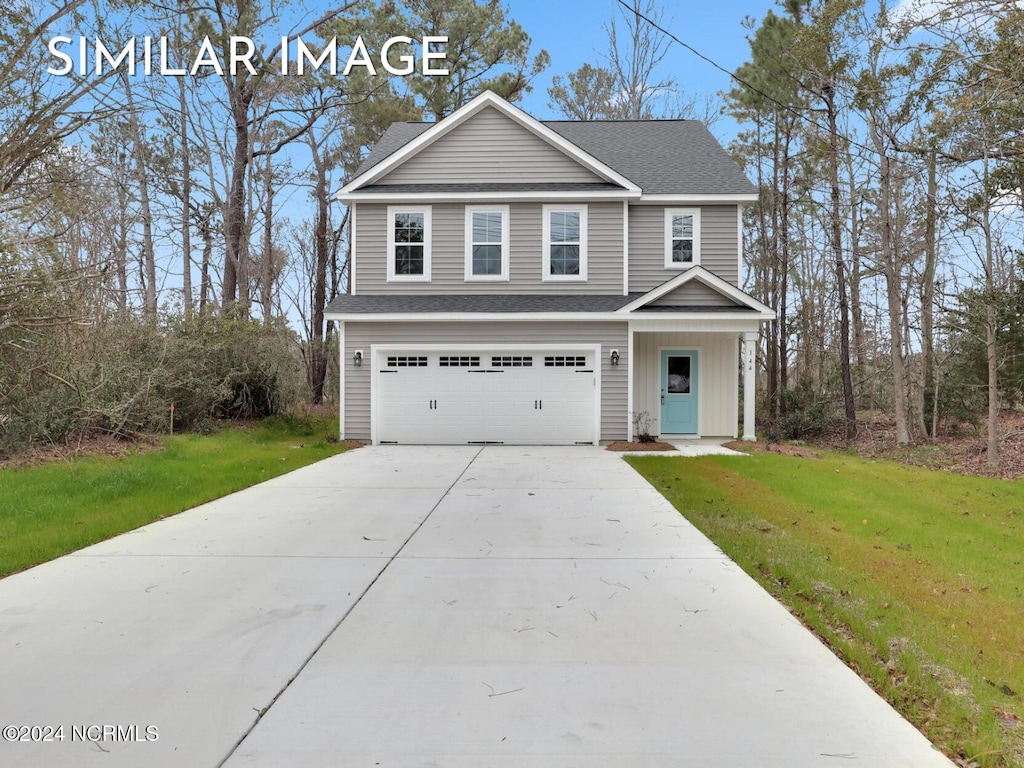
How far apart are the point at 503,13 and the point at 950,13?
1840 cm

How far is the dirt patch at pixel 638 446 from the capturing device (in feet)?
41.4

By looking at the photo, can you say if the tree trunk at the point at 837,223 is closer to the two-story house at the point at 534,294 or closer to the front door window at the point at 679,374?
the two-story house at the point at 534,294

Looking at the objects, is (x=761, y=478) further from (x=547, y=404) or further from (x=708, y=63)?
(x=708, y=63)

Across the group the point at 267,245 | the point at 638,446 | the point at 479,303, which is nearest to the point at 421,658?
the point at 638,446

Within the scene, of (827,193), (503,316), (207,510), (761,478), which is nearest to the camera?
(207,510)

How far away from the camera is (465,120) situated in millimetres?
→ 14492

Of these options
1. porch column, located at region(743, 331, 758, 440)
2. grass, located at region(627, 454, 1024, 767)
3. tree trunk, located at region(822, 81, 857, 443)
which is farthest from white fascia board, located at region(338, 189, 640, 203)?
grass, located at region(627, 454, 1024, 767)

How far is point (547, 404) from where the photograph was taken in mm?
13523

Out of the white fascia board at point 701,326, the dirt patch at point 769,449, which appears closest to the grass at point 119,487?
the white fascia board at point 701,326

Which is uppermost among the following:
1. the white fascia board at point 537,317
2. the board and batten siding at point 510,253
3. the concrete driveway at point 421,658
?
the board and batten siding at point 510,253

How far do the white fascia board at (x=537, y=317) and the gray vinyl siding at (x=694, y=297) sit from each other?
1.67ft

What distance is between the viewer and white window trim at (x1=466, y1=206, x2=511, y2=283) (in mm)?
14172

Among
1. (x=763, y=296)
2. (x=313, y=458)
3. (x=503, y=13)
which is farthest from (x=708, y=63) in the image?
(x=503, y=13)

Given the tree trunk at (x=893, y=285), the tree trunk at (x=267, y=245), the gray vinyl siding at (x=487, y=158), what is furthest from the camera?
the tree trunk at (x=267, y=245)
